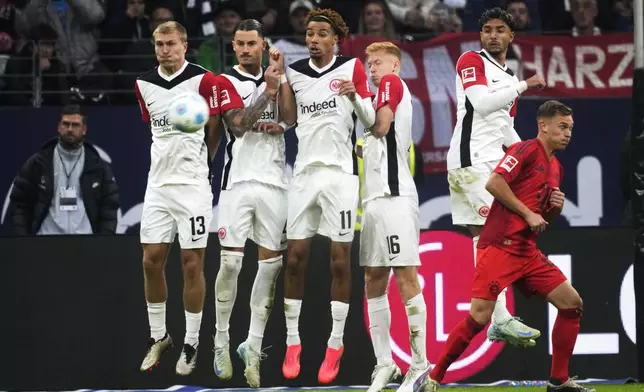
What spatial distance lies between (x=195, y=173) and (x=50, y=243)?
1896 mm

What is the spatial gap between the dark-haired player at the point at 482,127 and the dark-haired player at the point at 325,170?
2.74 feet

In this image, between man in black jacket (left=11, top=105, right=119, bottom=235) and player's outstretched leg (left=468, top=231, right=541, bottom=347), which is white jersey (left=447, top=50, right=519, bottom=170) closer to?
player's outstretched leg (left=468, top=231, right=541, bottom=347)

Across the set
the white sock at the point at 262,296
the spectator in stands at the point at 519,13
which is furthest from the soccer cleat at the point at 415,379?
the spectator in stands at the point at 519,13

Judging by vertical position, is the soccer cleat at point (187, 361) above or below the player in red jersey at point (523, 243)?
below

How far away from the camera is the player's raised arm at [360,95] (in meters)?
9.72

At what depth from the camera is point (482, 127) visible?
34.0ft

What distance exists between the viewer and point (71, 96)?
13.8m

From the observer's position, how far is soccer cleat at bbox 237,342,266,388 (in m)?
10.1

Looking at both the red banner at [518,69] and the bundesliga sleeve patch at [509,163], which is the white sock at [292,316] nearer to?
the bundesliga sleeve patch at [509,163]

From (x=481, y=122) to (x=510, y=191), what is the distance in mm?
1238

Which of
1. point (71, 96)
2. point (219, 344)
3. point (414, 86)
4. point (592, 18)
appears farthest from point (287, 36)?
point (219, 344)

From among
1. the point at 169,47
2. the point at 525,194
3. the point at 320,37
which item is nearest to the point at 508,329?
the point at 525,194

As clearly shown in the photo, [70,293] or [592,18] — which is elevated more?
[592,18]

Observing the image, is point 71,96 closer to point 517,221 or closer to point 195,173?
point 195,173
